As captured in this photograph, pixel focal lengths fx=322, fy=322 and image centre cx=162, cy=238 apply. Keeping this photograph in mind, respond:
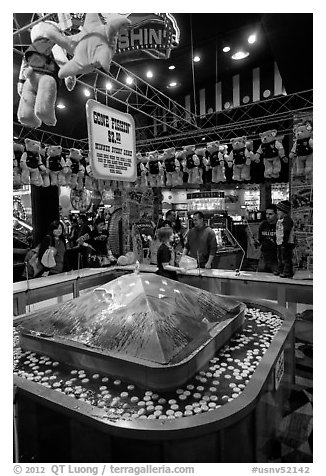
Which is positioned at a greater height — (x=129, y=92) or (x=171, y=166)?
(x=129, y=92)

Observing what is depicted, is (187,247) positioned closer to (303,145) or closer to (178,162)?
(178,162)

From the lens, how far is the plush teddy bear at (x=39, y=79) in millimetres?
1902

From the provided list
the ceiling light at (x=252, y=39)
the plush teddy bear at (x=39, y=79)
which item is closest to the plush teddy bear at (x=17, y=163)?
the plush teddy bear at (x=39, y=79)

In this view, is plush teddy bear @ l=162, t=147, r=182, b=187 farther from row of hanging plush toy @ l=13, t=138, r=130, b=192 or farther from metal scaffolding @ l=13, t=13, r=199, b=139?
row of hanging plush toy @ l=13, t=138, r=130, b=192

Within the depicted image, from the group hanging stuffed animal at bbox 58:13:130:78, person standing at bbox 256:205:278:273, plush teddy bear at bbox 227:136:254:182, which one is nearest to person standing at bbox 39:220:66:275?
plush teddy bear at bbox 227:136:254:182

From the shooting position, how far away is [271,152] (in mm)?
4492

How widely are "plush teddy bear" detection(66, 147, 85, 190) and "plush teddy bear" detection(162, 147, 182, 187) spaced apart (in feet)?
4.41

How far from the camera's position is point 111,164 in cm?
281

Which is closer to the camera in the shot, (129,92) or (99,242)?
(99,242)

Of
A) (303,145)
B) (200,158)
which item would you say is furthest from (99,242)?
(303,145)

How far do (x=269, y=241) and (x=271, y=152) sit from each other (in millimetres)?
1271

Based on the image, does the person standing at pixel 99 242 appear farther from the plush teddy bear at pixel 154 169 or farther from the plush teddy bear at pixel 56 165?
the plush teddy bear at pixel 154 169

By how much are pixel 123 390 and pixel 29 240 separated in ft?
23.1
